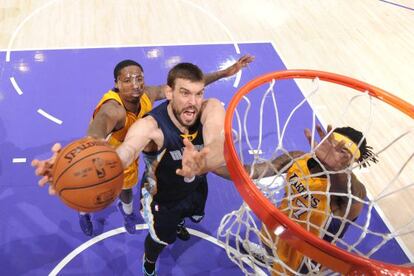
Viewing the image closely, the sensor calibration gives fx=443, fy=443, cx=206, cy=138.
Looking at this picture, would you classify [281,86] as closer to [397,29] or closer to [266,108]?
[266,108]

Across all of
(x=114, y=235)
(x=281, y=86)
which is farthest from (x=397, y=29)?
(x=114, y=235)

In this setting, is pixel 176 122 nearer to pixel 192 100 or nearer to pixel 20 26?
pixel 192 100

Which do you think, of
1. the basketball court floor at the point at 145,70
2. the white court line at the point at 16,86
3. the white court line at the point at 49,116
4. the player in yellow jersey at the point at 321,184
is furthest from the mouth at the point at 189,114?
the white court line at the point at 16,86

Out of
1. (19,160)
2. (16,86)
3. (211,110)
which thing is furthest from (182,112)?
(16,86)

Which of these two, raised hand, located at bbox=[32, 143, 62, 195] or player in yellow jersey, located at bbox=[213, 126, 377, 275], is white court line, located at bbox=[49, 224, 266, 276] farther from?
raised hand, located at bbox=[32, 143, 62, 195]

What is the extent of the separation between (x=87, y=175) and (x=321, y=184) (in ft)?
4.63

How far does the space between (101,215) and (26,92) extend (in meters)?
1.94

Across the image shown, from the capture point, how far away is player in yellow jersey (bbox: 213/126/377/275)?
266 cm

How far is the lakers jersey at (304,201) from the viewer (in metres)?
2.71

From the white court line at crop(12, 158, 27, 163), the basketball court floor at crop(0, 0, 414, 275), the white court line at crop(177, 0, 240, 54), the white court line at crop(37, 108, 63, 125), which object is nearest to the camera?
the basketball court floor at crop(0, 0, 414, 275)

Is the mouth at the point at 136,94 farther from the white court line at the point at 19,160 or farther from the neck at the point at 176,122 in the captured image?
the white court line at the point at 19,160

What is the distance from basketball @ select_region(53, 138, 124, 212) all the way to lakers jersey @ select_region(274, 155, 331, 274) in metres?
1.06

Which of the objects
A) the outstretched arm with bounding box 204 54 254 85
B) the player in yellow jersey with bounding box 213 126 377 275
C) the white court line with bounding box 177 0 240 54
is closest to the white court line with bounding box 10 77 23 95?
the outstretched arm with bounding box 204 54 254 85

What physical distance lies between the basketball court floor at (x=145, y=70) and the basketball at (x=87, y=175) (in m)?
1.36
